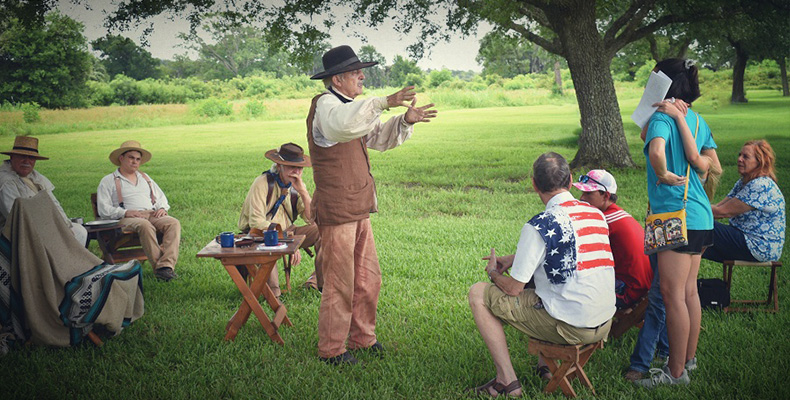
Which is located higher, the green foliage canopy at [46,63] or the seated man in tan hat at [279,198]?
the green foliage canopy at [46,63]

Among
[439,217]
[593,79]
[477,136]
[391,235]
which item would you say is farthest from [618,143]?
[477,136]

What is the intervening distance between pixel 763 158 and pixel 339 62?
2.84 m

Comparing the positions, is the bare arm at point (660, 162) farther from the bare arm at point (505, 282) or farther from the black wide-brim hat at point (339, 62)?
the black wide-brim hat at point (339, 62)

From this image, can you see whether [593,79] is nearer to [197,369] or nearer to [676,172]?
[676,172]

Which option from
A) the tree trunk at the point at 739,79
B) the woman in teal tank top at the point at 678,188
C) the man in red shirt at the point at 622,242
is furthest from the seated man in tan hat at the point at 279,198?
the tree trunk at the point at 739,79

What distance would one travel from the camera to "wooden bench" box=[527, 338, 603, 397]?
284cm

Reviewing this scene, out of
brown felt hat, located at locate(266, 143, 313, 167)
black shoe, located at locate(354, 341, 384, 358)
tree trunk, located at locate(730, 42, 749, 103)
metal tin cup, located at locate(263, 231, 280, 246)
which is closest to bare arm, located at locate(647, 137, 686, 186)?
black shoe, located at locate(354, 341, 384, 358)

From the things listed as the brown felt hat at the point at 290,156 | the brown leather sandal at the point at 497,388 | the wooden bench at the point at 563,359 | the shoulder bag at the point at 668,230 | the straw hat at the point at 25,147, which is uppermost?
the straw hat at the point at 25,147

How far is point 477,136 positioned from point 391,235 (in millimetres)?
12497

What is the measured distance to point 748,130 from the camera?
739 inches

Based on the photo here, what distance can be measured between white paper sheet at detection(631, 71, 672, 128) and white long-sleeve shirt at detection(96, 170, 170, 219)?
183 inches

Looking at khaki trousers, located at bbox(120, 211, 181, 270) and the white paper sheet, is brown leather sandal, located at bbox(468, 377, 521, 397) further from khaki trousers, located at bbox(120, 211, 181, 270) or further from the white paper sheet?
khaki trousers, located at bbox(120, 211, 181, 270)

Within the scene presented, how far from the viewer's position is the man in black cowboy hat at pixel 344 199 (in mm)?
3381

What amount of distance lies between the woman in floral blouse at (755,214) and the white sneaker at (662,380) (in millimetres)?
1265
